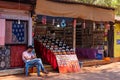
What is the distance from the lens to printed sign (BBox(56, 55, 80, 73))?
44.1ft

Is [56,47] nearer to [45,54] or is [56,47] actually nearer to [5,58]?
[45,54]

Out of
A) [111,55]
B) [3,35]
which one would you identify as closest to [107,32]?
[111,55]

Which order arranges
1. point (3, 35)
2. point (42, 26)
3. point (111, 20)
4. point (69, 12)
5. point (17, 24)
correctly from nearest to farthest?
1. point (3, 35)
2. point (17, 24)
3. point (69, 12)
4. point (111, 20)
5. point (42, 26)

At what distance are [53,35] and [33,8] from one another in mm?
5804

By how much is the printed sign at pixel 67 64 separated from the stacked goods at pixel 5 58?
2.42 meters

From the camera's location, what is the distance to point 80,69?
1439cm

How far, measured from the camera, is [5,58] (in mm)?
11992

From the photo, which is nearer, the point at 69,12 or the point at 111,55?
the point at 69,12

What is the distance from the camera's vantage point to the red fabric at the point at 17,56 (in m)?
12.2

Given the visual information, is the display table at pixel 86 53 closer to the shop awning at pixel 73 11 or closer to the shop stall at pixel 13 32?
the shop awning at pixel 73 11

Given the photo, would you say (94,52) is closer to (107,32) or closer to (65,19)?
(107,32)

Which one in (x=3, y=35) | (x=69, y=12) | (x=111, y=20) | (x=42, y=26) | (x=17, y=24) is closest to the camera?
(x=3, y=35)

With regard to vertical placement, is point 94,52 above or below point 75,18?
below

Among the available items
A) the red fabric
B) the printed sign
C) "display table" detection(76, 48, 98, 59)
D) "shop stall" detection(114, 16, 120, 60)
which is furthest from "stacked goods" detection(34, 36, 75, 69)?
"shop stall" detection(114, 16, 120, 60)
